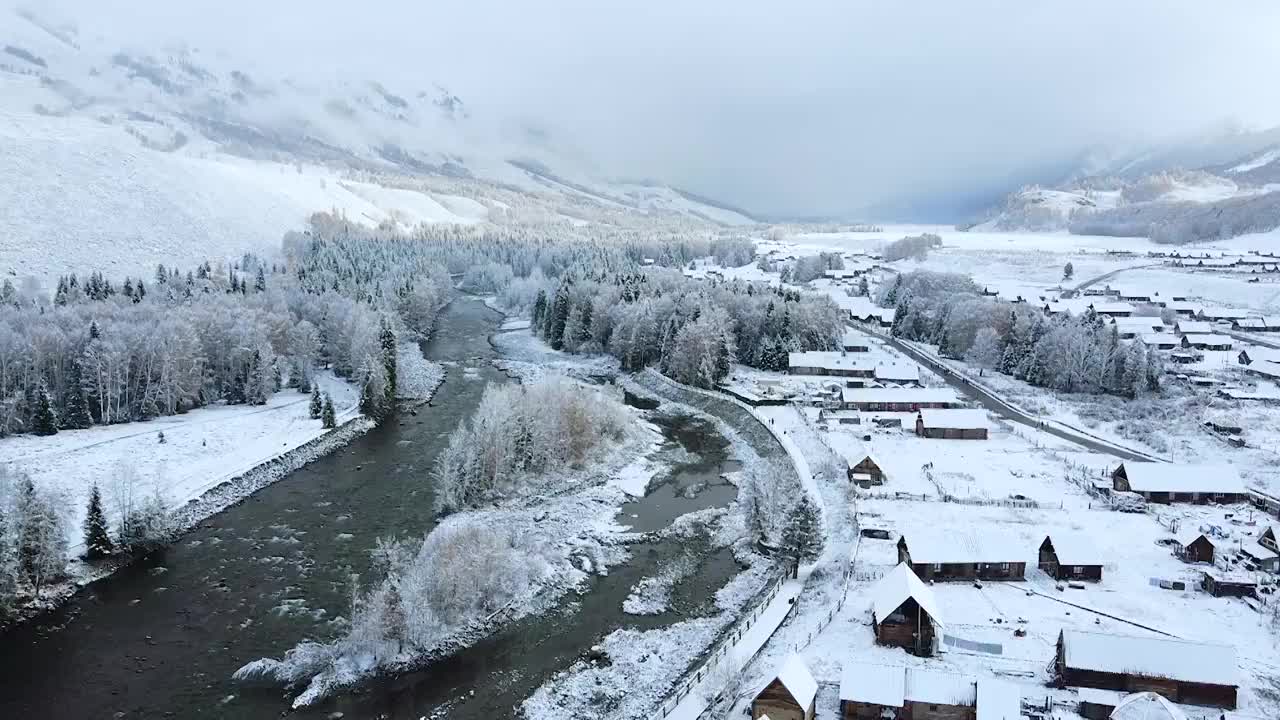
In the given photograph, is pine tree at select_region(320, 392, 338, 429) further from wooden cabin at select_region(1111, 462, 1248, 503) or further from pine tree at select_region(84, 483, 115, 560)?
wooden cabin at select_region(1111, 462, 1248, 503)

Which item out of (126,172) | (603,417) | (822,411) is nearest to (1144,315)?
(822,411)

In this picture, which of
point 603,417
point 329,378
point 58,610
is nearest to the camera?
point 58,610

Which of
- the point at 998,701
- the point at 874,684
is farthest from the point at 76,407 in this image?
the point at 998,701

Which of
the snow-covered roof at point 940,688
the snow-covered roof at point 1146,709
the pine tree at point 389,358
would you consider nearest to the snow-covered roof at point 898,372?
the pine tree at point 389,358

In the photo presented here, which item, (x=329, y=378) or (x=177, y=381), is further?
(x=329, y=378)

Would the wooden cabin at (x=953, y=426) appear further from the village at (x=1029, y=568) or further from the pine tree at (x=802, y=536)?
the pine tree at (x=802, y=536)

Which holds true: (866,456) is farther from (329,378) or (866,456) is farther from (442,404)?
(329,378)
